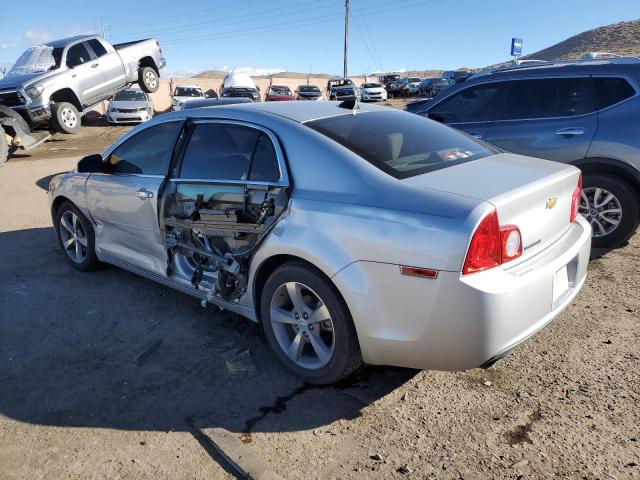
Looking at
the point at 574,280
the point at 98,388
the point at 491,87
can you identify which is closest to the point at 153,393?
the point at 98,388

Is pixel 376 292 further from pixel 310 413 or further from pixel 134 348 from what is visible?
pixel 134 348

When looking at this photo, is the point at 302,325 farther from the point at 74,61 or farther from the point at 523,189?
the point at 74,61

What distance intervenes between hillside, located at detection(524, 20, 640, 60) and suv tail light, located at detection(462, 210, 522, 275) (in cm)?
7126

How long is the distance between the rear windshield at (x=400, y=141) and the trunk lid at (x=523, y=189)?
0.14 metres

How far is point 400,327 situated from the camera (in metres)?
2.49

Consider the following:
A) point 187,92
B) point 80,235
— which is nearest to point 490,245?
point 80,235

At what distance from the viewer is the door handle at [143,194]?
3.81 meters

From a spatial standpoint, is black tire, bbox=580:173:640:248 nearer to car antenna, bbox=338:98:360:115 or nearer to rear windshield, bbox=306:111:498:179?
rear windshield, bbox=306:111:498:179

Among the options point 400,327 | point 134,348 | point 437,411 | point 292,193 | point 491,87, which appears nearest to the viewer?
point 400,327

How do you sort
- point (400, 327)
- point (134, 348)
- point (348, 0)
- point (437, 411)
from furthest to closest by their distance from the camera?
1. point (348, 0)
2. point (134, 348)
3. point (437, 411)
4. point (400, 327)

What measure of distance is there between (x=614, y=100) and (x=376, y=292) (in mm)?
3775

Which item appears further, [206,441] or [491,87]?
[491,87]

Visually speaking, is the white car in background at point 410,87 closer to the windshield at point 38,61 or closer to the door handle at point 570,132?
the windshield at point 38,61

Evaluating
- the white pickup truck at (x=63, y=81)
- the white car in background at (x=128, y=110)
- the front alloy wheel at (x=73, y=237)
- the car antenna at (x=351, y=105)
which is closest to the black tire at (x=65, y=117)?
the white pickup truck at (x=63, y=81)
